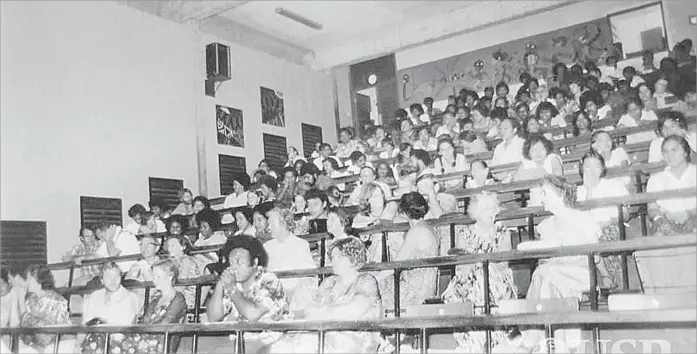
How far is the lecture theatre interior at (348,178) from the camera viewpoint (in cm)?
248

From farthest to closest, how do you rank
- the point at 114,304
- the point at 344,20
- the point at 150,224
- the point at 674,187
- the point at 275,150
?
the point at 275,150 < the point at 344,20 < the point at 150,224 < the point at 114,304 < the point at 674,187

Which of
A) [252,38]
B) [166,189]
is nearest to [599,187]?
[166,189]

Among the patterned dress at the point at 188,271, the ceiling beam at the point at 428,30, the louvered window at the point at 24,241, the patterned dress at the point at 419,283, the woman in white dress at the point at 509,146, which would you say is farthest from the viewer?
the ceiling beam at the point at 428,30

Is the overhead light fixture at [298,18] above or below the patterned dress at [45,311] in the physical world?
above

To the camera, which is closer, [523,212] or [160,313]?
[523,212]

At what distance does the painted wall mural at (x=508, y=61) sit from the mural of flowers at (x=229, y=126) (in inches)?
103

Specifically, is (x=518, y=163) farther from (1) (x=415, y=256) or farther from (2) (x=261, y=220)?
(2) (x=261, y=220)

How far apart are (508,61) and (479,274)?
6.73 m

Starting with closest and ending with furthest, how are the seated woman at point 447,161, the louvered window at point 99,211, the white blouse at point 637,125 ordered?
1. the white blouse at point 637,125
2. the seated woman at point 447,161
3. the louvered window at point 99,211

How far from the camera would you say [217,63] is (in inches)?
326

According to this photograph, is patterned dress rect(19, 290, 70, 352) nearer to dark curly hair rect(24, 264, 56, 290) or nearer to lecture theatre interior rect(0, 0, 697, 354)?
lecture theatre interior rect(0, 0, 697, 354)

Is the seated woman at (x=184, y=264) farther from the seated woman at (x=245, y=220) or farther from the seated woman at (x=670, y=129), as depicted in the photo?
the seated woman at (x=670, y=129)

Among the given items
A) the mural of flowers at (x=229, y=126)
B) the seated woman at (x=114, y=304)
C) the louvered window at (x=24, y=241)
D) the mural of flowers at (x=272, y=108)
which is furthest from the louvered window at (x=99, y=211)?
the seated woman at (x=114, y=304)

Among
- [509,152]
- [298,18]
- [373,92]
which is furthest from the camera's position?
[373,92]
